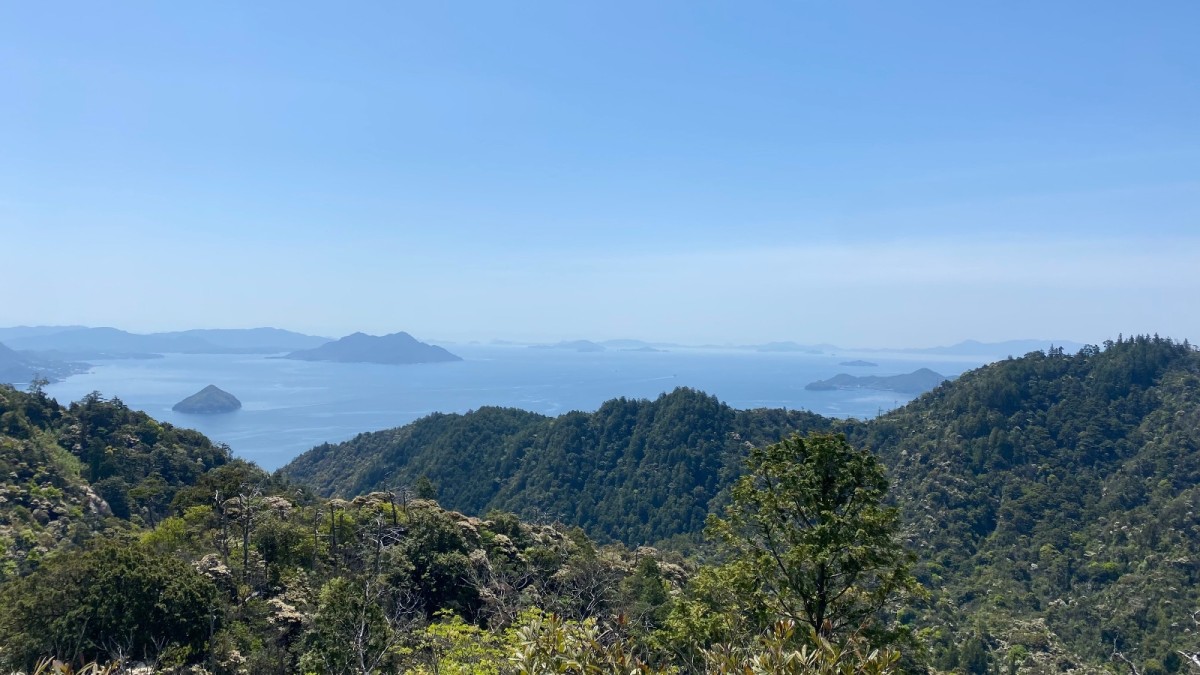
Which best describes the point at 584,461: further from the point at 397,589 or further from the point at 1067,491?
the point at 397,589

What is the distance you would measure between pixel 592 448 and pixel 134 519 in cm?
6084

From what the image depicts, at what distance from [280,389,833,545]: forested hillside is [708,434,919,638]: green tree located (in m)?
62.5

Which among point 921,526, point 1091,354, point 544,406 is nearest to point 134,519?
point 921,526

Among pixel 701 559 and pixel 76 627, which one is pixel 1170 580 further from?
pixel 76 627

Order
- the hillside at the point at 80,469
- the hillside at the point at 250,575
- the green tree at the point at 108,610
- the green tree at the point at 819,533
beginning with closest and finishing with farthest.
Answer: the green tree at the point at 819,533 < the hillside at the point at 250,575 < the green tree at the point at 108,610 < the hillside at the point at 80,469

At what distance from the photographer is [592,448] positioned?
90875 millimetres

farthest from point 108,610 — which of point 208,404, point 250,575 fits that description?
point 208,404

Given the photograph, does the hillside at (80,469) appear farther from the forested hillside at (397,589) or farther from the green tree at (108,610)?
the green tree at (108,610)

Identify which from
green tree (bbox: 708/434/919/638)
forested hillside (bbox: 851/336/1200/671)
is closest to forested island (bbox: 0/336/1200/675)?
green tree (bbox: 708/434/919/638)

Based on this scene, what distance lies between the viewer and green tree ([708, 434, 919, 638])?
1083cm

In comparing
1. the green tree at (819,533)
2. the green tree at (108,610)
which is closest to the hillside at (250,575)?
the green tree at (108,610)

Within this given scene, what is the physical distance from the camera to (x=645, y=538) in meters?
73.2

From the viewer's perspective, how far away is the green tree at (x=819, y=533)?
1083cm

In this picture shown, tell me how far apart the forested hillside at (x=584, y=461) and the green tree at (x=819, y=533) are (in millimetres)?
62480
